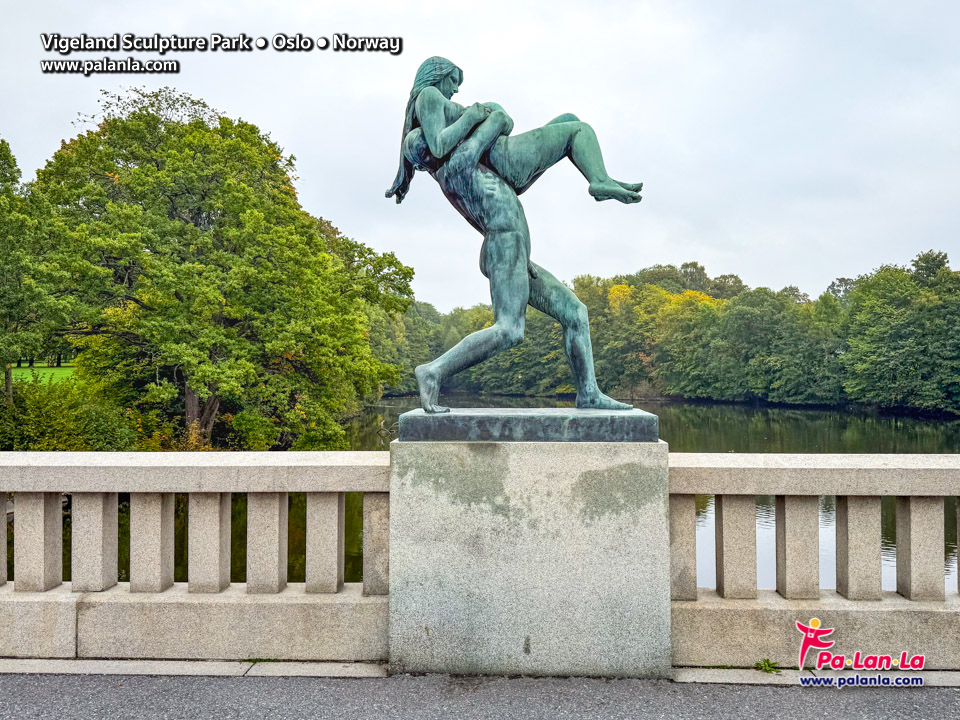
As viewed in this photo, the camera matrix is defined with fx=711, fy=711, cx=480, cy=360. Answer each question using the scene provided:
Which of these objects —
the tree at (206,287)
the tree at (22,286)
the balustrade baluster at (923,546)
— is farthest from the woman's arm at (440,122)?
the tree at (22,286)

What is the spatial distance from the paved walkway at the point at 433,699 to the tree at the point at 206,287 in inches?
589

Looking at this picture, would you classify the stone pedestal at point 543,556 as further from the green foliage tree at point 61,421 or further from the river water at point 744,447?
the green foliage tree at point 61,421

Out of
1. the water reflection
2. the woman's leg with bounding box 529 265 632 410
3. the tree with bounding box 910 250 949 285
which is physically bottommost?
the water reflection

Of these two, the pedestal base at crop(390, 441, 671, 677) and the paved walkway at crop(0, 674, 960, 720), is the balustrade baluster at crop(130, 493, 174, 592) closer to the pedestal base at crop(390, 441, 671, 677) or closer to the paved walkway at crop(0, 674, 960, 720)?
the paved walkway at crop(0, 674, 960, 720)

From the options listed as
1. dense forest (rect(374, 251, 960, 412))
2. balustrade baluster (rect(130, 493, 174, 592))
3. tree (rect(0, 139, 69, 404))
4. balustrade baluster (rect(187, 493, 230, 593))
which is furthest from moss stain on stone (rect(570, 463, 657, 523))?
dense forest (rect(374, 251, 960, 412))

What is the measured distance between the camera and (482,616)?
3.27 m

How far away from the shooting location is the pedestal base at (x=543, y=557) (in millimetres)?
3250

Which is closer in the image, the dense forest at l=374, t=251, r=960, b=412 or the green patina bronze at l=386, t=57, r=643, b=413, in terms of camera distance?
the green patina bronze at l=386, t=57, r=643, b=413

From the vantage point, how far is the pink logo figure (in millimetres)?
3301

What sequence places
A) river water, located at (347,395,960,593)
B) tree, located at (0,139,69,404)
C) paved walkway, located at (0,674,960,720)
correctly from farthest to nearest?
tree, located at (0,139,69,404) < river water, located at (347,395,960,593) < paved walkway, located at (0,674,960,720)

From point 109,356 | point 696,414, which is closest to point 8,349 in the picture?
point 109,356

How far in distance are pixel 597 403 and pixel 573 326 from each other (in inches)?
16.3

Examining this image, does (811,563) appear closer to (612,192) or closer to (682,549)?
(682,549)

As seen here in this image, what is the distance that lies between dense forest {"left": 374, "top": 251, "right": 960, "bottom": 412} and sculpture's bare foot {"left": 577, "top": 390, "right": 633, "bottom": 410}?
3602 centimetres
